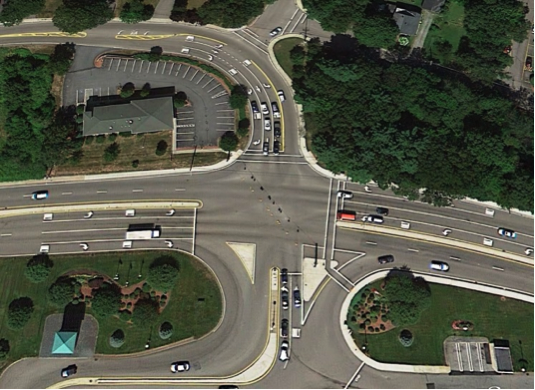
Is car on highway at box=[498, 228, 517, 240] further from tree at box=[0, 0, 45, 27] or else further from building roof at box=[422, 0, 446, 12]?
tree at box=[0, 0, 45, 27]

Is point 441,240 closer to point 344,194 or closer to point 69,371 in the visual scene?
point 344,194

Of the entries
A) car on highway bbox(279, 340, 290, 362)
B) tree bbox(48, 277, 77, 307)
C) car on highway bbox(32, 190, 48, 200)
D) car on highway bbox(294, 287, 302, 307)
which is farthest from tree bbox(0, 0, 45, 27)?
car on highway bbox(279, 340, 290, 362)

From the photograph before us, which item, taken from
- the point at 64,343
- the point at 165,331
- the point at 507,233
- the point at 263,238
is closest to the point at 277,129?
the point at 263,238

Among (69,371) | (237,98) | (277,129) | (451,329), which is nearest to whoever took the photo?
(69,371)

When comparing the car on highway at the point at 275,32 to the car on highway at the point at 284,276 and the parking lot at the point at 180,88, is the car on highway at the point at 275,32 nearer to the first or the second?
the parking lot at the point at 180,88

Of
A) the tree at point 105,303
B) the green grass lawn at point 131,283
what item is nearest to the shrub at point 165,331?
the green grass lawn at point 131,283

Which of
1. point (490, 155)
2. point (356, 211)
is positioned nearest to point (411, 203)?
point (356, 211)

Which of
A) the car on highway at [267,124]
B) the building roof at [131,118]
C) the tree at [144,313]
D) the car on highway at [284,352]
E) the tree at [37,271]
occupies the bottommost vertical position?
the car on highway at [284,352]
